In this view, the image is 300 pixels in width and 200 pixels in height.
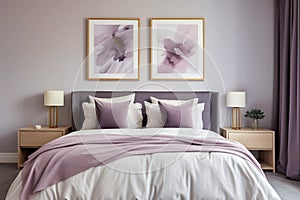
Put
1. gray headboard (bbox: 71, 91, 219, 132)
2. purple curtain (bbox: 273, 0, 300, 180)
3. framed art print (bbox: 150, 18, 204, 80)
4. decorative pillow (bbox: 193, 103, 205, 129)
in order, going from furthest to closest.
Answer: framed art print (bbox: 150, 18, 204, 80) < gray headboard (bbox: 71, 91, 219, 132) < decorative pillow (bbox: 193, 103, 205, 129) < purple curtain (bbox: 273, 0, 300, 180)

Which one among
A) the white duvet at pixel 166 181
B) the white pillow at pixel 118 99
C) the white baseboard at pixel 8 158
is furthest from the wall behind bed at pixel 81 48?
the white duvet at pixel 166 181

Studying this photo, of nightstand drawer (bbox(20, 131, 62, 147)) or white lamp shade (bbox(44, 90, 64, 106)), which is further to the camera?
white lamp shade (bbox(44, 90, 64, 106))

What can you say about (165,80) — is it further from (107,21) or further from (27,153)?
(27,153)

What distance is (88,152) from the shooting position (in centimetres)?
269

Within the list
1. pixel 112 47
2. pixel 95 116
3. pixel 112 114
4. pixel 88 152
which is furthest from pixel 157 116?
pixel 88 152

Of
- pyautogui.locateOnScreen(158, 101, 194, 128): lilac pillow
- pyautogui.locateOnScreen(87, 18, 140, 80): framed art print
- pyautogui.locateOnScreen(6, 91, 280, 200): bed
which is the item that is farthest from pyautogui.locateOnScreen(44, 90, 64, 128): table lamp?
pyautogui.locateOnScreen(6, 91, 280, 200): bed

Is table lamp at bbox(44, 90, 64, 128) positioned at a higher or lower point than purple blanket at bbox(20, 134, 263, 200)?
higher

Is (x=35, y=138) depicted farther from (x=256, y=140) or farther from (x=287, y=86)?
(x=287, y=86)

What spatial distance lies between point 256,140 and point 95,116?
2.11 meters

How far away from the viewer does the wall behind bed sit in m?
4.76

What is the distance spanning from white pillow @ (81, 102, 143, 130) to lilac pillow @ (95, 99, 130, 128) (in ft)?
0.50

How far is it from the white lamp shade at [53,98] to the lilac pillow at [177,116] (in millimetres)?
1447

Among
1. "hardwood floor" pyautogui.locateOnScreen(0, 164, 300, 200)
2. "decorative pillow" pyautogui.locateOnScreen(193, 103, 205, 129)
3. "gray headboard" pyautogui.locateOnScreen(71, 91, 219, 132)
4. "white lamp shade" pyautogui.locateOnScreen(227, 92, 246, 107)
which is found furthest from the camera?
"gray headboard" pyautogui.locateOnScreen(71, 91, 219, 132)

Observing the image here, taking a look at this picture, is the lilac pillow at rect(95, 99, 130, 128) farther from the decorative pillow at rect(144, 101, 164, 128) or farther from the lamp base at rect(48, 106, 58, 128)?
the lamp base at rect(48, 106, 58, 128)
